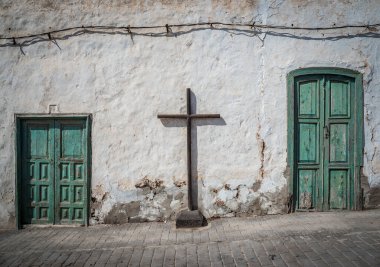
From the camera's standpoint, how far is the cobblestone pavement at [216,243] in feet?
13.6

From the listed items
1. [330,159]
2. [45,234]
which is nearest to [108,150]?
[45,234]

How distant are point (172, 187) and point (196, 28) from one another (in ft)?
9.02

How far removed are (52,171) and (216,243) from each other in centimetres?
311

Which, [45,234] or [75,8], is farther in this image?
[75,8]

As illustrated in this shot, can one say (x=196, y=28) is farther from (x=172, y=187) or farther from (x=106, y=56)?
(x=172, y=187)

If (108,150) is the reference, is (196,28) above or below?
above

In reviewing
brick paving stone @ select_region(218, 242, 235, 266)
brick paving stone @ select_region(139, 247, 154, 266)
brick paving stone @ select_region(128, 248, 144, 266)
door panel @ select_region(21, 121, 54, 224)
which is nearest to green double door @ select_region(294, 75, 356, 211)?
brick paving stone @ select_region(218, 242, 235, 266)

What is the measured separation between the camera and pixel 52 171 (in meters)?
5.95

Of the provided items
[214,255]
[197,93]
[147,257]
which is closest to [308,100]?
[197,93]

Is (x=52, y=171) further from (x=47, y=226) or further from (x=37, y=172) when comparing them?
(x=47, y=226)

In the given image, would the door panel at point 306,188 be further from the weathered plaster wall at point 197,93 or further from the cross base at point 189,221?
the cross base at point 189,221

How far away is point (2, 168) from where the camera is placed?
594cm

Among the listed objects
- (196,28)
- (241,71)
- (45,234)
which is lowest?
(45,234)

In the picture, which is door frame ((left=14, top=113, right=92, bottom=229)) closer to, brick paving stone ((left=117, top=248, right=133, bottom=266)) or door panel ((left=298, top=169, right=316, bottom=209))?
brick paving stone ((left=117, top=248, right=133, bottom=266))
